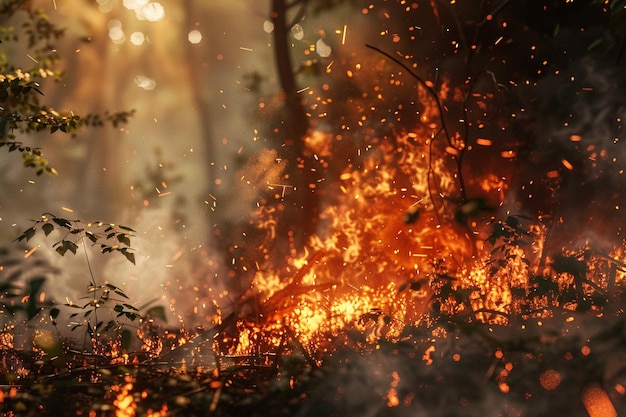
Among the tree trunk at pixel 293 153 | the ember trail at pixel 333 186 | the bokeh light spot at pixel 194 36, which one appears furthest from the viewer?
the bokeh light spot at pixel 194 36

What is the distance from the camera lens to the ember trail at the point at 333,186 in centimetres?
530

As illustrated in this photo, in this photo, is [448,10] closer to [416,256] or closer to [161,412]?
[416,256]

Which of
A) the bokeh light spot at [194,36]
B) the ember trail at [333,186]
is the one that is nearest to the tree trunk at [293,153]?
the ember trail at [333,186]

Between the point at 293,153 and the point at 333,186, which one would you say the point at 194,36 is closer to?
the point at 293,153

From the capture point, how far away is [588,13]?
600 centimetres

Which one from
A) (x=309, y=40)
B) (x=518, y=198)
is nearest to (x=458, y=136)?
(x=518, y=198)

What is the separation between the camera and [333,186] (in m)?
6.80

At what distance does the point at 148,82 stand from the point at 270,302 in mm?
3268

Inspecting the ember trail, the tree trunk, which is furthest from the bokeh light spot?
the tree trunk

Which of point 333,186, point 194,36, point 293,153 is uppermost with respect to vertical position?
point 194,36

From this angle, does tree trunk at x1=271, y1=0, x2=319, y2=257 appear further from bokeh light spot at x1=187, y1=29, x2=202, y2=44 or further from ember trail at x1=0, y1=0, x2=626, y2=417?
bokeh light spot at x1=187, y1=29, x2=202, y2=44

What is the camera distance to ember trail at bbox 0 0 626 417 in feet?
17.4

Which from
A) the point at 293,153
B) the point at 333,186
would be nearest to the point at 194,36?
the point at 293,153

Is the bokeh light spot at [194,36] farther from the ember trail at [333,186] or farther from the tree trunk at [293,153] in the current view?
the tree trunk at [293,153]
